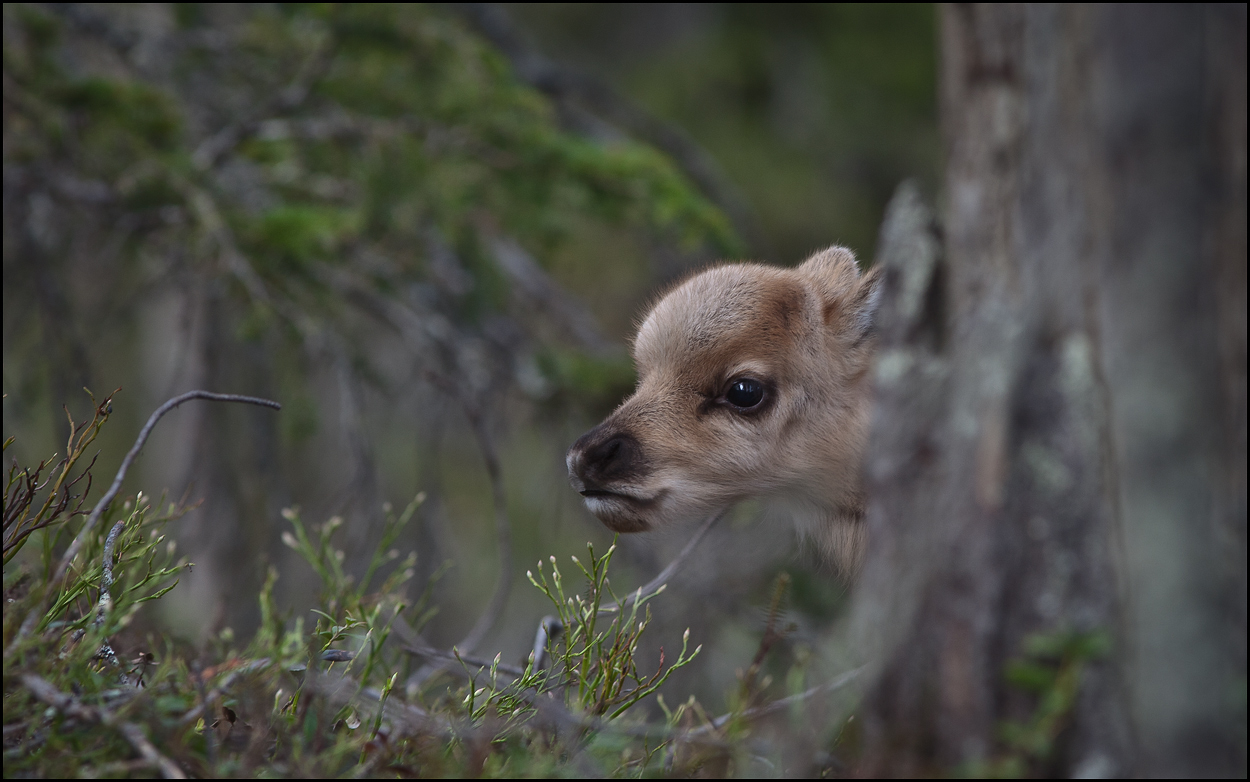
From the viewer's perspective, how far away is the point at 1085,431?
1.54 meters

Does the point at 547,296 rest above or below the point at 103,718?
above

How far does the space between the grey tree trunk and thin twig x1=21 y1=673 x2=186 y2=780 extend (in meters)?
1.12

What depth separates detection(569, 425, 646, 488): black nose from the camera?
3.10 meters

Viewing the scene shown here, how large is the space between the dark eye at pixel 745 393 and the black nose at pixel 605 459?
1.32ft

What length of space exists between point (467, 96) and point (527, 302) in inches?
79.4

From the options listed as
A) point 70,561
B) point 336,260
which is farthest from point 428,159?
point 70,561

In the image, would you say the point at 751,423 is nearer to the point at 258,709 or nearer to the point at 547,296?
the point at 258,709

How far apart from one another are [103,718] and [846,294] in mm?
2656

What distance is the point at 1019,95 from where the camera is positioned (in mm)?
1618

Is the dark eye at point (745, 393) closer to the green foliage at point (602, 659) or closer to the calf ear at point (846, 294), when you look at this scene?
the calf ear at point (846, 294)

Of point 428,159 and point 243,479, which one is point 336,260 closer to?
point 428,159

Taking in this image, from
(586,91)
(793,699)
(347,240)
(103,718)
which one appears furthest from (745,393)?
(586,91)

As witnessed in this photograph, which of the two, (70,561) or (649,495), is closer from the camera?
(70,561)

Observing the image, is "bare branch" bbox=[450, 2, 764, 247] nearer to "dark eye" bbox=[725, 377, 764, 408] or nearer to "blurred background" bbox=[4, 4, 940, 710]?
"blurred background" bbox=[4, 4, 940, 710]
